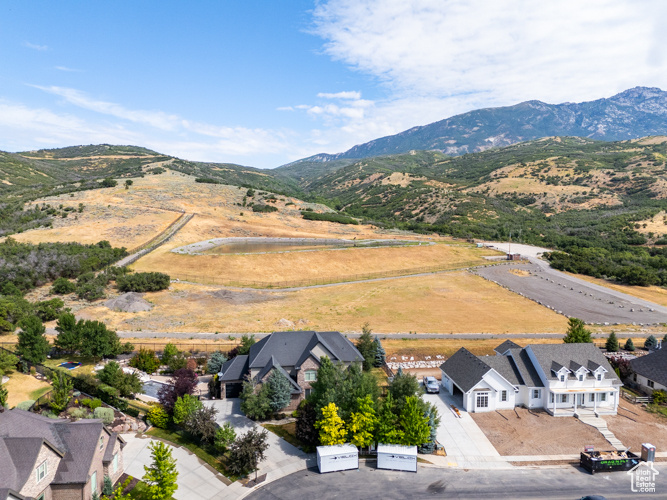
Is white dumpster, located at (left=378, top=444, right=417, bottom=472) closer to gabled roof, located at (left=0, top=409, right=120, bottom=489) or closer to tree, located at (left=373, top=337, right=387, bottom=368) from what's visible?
tree, located at (left=373, top=337, right=387, bottom=368)

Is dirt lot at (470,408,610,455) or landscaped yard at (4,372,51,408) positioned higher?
landscaped yard at (4,372,51,408)

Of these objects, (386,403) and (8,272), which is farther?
(8,272)

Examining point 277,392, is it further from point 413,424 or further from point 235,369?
point 413,424

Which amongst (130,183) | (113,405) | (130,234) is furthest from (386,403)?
(130,183)

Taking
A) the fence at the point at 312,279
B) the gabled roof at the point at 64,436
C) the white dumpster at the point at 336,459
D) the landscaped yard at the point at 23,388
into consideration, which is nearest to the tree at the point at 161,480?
the gabled roof at the point at 64,436

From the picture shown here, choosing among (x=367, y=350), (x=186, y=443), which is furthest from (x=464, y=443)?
(x=186, y=443)

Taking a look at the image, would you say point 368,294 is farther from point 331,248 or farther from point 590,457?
point 590,457

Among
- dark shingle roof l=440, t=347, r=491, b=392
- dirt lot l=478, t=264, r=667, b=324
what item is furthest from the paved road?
dirt lot l=478, t=264, r=667, b=324
